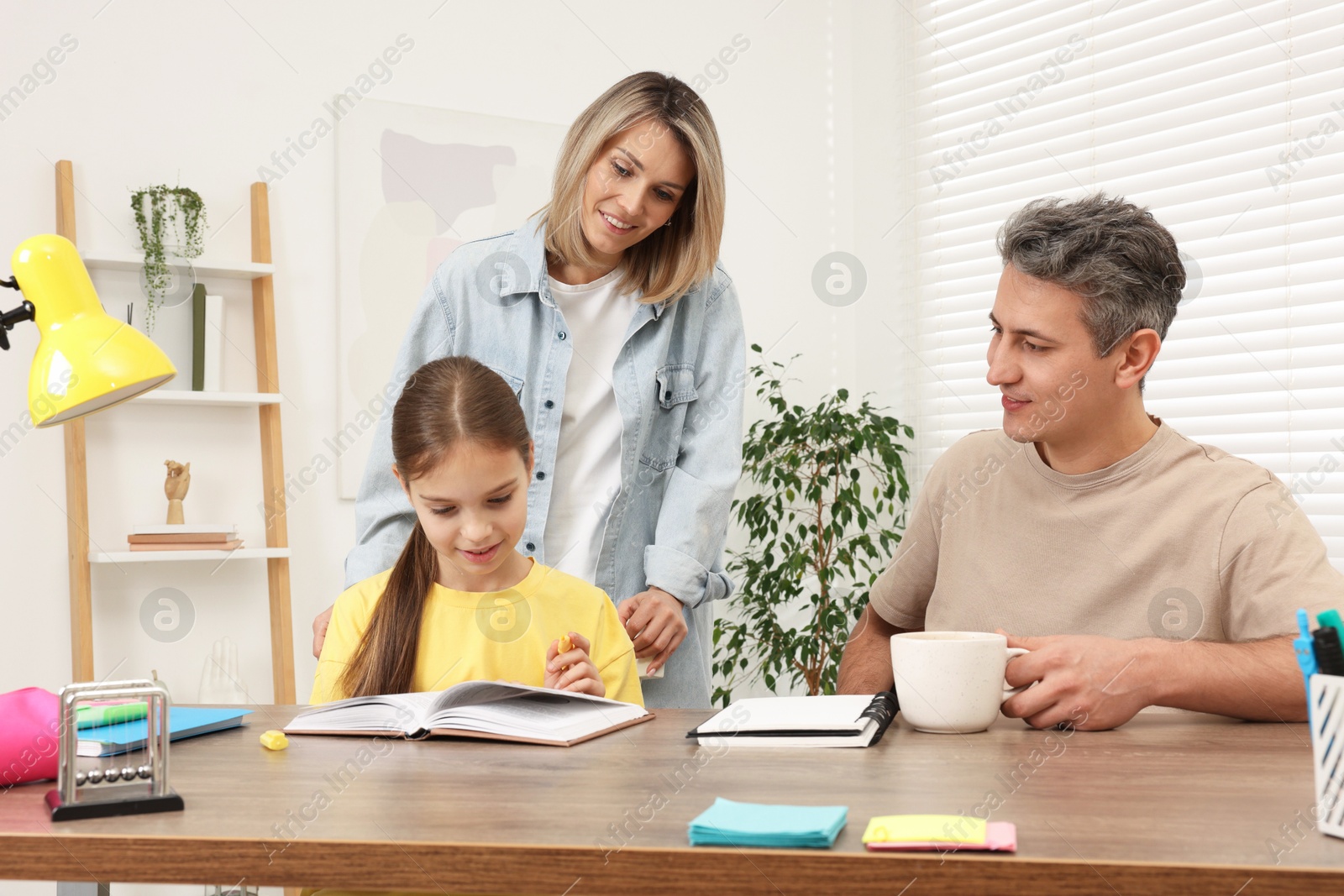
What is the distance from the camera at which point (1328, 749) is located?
0.71m

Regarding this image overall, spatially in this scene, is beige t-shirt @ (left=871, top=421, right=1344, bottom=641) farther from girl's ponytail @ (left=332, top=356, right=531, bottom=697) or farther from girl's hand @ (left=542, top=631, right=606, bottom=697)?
girl's ponytail @ (left=332, top=356, right=531, bottom=697)

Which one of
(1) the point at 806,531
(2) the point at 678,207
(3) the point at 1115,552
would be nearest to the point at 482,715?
(3) the point at 1115,552

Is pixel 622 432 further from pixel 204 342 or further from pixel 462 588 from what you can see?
pixel 204 342

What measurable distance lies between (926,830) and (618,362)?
43.6 inches

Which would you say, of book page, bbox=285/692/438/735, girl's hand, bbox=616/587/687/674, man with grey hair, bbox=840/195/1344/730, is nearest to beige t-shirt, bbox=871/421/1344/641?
man with grey hair, bbox=840/195/1344/730

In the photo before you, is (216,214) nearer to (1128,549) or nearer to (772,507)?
(772,507)

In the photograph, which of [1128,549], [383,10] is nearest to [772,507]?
[383,10]

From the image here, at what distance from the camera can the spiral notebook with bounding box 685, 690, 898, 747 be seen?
1.01 meters

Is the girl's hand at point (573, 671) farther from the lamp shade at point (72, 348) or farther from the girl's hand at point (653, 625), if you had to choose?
the lamp shade at point (72, 348)

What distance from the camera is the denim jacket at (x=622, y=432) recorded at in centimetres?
163

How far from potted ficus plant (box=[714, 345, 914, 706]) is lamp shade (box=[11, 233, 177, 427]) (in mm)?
2404

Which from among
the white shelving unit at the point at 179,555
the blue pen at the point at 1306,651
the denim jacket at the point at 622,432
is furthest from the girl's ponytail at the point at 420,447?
the white shelving unit at the point at 179,555

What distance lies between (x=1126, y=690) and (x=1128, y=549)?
33 cm

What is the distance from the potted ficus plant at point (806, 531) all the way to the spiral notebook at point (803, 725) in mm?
2026
